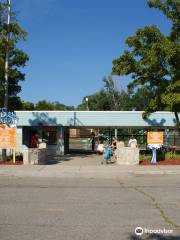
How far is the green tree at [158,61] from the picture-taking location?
25625mm

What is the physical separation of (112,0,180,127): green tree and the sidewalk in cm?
445

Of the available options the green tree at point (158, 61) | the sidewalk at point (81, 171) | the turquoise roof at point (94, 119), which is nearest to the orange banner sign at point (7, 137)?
the sidewalk at point (81, 171)

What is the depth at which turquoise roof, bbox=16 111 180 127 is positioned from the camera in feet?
123

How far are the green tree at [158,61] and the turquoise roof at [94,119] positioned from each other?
9.79m

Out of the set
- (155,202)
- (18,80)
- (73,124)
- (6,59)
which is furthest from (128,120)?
(155,202)

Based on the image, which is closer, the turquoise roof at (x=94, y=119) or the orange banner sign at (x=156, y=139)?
the orange banner sign at (x=156, y=139)

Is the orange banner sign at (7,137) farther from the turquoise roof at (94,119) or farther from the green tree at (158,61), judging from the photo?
the turquoise roof at (94,119)

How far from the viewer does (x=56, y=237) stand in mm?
7984

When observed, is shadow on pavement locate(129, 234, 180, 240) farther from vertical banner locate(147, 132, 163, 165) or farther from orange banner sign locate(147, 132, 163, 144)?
orange banner sign locate(147, 132, 163, 144)

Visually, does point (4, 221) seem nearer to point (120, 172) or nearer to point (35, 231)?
point (35, 231)

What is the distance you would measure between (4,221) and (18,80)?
76.2ft

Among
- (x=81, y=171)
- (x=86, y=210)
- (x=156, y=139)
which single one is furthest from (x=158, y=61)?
(x=86, y=210)

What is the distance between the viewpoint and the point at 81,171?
2181 cm

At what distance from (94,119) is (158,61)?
40.8ft
